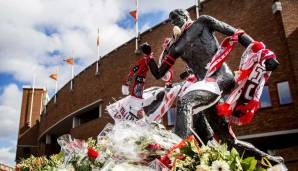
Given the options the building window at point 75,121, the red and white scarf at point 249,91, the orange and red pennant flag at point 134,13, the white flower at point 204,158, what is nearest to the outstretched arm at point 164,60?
the red and white scarf at point 249,91

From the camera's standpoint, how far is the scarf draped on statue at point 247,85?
374 cm

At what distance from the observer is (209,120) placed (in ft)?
12.9

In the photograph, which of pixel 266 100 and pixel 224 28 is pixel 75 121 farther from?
pixel 224 28

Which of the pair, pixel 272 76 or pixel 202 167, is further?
pixel 272 76

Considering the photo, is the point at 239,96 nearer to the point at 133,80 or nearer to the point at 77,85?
the point at 133,80

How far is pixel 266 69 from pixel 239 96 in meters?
0.37

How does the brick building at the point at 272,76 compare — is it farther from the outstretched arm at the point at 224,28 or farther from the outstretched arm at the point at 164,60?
the outstretched arm at the point at 224,28

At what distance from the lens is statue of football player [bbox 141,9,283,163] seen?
3510 mm

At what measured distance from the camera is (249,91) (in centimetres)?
378

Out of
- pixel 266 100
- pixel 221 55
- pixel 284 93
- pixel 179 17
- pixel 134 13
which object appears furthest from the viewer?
pixel 134 13

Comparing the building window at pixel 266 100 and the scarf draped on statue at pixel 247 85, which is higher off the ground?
the building window at pixel 266 100

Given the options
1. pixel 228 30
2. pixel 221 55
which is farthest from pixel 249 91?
pixel 228 30

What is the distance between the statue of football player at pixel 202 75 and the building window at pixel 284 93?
12.1 m

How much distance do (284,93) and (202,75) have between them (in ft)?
40.6
